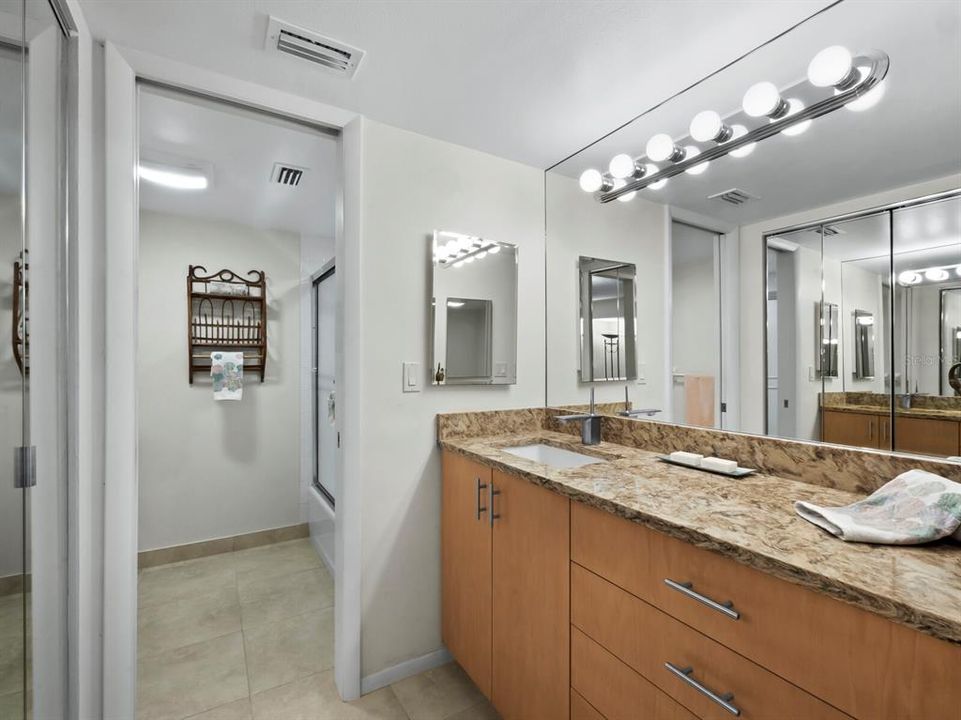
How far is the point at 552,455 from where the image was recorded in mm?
1898

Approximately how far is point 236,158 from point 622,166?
5.56 feet

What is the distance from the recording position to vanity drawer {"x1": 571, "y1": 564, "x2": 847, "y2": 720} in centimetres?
74

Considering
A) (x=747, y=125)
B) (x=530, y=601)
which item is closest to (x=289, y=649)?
(x=530, y=601)

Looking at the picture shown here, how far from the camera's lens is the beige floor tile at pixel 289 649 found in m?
1.81

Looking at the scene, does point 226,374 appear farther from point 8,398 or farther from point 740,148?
point 740,148

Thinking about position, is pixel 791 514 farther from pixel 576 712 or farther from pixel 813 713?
pixel 576 712

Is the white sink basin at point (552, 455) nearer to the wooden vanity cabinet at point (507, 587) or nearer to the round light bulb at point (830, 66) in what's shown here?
the wooden vanity cabinet at point (507, 587)

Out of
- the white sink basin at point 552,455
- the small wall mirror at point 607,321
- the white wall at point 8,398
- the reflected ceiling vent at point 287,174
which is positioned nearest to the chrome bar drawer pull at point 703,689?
the white sink basin at point 552,455

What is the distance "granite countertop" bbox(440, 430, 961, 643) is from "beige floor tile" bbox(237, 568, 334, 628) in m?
1.52

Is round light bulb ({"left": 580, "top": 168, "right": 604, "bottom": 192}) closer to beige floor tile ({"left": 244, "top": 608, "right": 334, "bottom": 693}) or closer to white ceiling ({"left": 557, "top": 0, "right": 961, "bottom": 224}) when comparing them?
white ceiling ({"left": 557, "top": 0, "right": 961, "bottom": 224})

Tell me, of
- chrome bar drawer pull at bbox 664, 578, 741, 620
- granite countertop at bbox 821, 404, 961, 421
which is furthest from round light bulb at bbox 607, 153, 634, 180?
chrome bar drawer pull at bbox 664, 578, 741, 620

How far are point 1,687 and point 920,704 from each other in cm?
161

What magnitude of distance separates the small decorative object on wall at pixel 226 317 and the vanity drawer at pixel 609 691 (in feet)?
8.64

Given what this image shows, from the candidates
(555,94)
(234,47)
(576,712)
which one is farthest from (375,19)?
(576,712)
